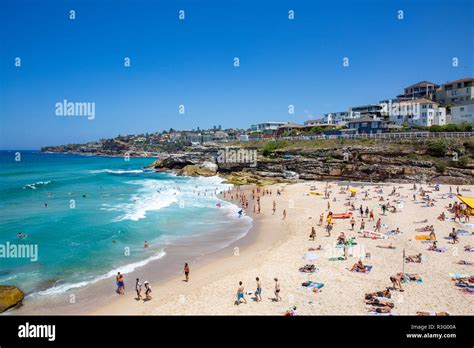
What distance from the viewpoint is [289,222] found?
87.9 feet

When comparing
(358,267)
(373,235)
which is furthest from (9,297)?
(373,235)

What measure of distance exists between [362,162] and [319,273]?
3500 centimetres

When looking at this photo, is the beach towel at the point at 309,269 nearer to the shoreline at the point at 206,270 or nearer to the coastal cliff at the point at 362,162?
the shoreline at the point at 206,270

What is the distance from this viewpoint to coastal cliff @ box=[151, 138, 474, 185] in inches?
1645

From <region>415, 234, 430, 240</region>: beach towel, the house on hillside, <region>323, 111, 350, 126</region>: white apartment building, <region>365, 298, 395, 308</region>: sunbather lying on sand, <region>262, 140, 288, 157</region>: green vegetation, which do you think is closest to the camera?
<region>365, 298, 395, 308</region>: sunbather lying on sand

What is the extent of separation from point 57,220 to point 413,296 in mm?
27564

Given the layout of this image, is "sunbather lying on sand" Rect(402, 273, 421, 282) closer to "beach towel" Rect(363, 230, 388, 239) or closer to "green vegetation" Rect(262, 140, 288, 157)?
"beach towel" Rect(363, 230, 388, 239)

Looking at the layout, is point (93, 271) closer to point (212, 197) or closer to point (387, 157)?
point (212, 197)

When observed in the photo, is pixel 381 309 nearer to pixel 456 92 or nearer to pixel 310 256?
pixel 310 256

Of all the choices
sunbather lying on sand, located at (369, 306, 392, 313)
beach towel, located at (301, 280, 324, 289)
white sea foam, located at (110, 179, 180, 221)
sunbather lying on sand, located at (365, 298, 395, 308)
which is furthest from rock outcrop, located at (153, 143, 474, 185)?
sunbather lying on sand, located at (369, 306, 392, 313)

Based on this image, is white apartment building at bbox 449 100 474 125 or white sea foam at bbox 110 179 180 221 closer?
white sea foam at bbox 110 179 180 221

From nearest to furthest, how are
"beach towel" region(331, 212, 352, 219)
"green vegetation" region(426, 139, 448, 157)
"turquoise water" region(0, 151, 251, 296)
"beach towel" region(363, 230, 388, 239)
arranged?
"turquoise water" region(0, 151, 251, 296)
"beach towel" region(363, 230, 388, 239)
"beach towel" region(331, 212, 352, 219)
"green vegetation" region(426, 139, 448, 157)

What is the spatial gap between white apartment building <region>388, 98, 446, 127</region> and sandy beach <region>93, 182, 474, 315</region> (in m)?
38.2

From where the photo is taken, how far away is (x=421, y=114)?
6162 cm
